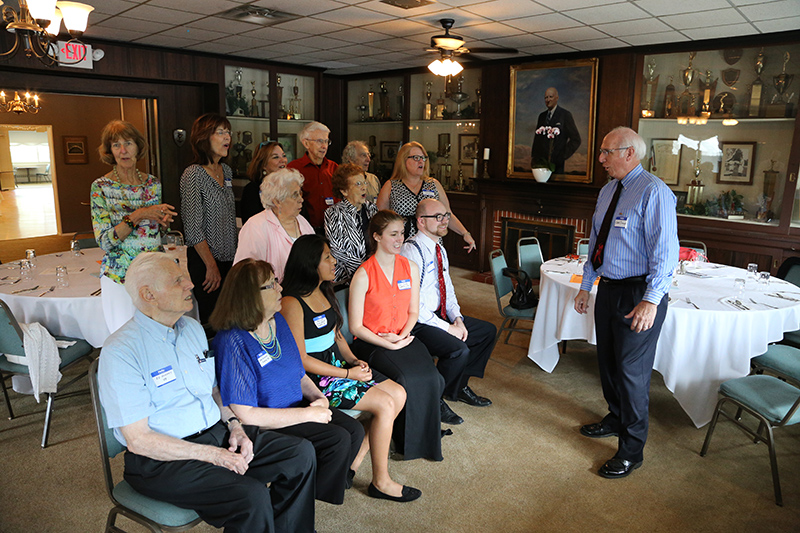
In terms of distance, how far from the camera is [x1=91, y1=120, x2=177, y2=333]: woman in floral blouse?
125 inches

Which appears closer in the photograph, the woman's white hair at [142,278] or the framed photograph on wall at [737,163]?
the woman's white hair at [142,278]

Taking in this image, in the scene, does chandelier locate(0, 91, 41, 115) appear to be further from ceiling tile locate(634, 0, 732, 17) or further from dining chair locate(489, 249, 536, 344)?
ceiling tile locate(634, 0, 732, 17)

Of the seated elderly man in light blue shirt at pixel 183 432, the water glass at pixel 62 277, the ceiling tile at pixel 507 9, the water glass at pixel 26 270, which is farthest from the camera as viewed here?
Answer: the ceiling tile at pixel 507 9

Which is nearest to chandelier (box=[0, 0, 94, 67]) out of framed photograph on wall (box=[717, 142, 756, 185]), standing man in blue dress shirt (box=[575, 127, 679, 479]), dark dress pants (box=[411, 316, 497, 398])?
dark dress pants (box=[411, 316, 497, 398])

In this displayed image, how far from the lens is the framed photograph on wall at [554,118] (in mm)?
6691

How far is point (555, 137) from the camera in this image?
23.0 feet

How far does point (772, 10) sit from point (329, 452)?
481cm

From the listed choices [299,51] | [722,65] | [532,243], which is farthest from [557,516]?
[299,51]

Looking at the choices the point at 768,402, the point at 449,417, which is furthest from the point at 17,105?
the point at 768,402

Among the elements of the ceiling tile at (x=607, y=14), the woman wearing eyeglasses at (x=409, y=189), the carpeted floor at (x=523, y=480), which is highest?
the ceiling tile at (x=607, y=14)

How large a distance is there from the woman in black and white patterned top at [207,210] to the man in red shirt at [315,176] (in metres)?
0.88

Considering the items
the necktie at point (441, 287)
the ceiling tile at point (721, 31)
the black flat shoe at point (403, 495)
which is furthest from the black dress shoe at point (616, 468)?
the ceiling tile at point (721, 31)

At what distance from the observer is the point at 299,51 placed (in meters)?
6.89

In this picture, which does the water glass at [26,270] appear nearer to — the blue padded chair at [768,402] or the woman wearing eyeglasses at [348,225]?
the woman wearing eyeglasses at [348,225]
